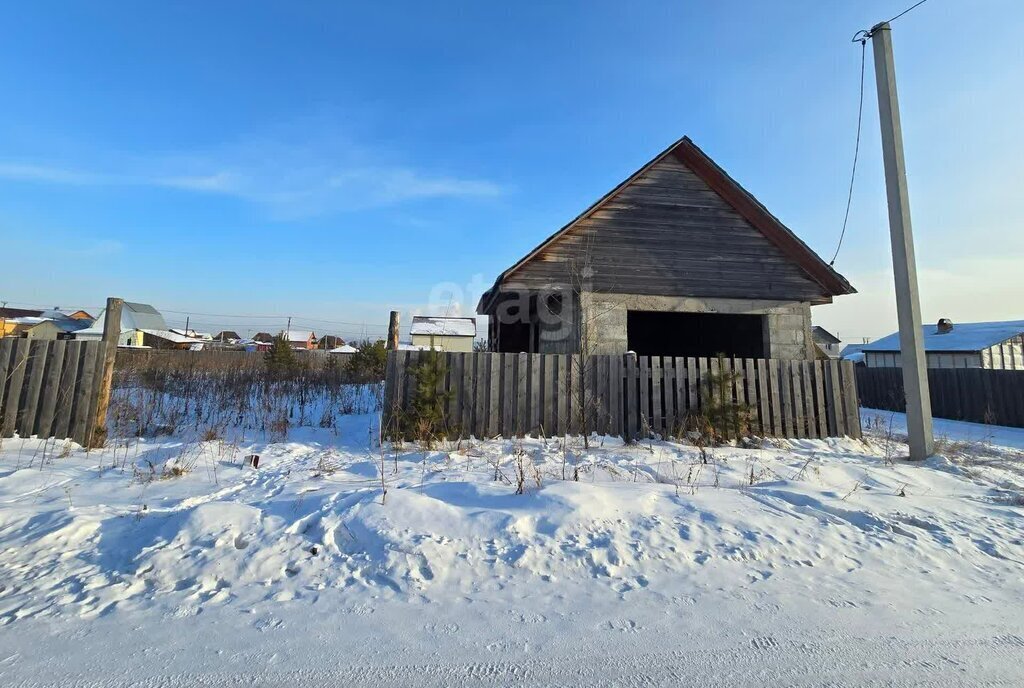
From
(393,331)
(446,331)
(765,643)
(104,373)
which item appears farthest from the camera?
(446,331)

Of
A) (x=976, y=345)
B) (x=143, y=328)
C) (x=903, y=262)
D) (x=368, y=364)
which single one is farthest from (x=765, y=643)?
(x=143, y=328)

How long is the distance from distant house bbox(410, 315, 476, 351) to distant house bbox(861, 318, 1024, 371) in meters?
32.4

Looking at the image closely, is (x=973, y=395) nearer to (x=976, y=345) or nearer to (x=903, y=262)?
(x=903, y=262)

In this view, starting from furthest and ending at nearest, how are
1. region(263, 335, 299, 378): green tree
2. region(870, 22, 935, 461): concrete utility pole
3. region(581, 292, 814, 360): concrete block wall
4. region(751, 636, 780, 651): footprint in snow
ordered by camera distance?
region(263, 335, 299, 378): green tree, region(581, 292, 814, 360): concrete block wall, region(870, 22, 935, 461): concrete utility pole, region(751, 636, 780, 651): footprint in snow

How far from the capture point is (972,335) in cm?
3597

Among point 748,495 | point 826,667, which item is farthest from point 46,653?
point 748,495

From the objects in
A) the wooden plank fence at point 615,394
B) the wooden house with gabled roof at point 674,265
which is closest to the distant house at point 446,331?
the wooden house with gabled roof at point 674,265

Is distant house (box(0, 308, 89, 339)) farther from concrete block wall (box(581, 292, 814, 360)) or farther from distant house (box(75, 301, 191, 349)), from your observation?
concrete block wall (box(581, 292, 814, 360))

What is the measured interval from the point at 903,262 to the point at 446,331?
40.5 meters

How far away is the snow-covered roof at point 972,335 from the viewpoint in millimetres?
33844

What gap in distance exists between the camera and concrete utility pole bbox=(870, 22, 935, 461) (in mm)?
7816

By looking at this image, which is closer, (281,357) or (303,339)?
(281,357)

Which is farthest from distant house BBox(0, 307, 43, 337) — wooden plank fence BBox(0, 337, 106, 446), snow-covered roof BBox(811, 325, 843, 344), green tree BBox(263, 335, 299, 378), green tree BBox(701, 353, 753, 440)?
snow-covered roof BBox(811, 325, 843, 344)

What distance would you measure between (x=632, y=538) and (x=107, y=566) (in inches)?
147
